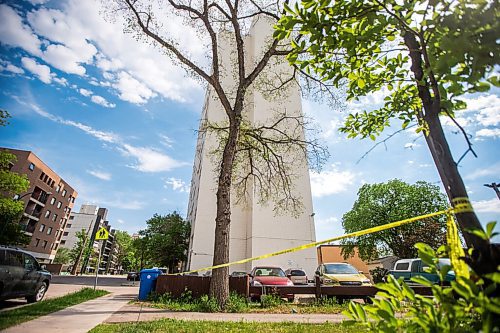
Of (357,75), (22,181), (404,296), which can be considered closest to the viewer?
(404,296)

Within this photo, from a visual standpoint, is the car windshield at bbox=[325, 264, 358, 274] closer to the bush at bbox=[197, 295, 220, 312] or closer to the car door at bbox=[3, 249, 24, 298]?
the bush at bbox=[197, 295, 220, 312]

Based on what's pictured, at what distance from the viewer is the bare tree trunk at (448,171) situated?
58.0 inches

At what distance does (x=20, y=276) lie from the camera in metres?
8.55

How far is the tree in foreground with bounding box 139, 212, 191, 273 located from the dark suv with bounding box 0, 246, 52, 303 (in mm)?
20263

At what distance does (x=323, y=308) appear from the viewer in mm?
8742

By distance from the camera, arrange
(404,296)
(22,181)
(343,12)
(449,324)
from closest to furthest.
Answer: (449,324) < (404,296) < (343,12) < (22,181)

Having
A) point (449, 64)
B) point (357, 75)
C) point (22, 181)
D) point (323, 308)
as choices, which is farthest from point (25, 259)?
point (22, 181)

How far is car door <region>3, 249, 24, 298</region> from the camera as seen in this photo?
7.97 metres

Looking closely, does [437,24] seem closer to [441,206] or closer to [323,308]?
[323,308]

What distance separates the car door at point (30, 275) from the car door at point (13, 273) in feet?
0.70

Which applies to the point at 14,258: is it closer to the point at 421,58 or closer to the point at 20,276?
the point at 20,276

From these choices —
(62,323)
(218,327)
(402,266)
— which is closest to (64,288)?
(62,323)

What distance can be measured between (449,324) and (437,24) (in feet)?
6.55

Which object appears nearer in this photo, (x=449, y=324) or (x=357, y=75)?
(x=449, y=324)
